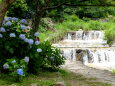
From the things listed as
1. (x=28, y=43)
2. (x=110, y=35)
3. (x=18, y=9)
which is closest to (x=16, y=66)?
(x=28, y=43)

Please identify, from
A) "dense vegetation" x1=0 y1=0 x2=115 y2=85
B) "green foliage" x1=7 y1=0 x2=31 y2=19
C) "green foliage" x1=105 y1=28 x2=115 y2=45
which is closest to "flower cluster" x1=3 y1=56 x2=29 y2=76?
"dense vegetation" x1=0 y1=0 x2=115 y2=85

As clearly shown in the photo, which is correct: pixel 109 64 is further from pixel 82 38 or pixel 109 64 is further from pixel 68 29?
pixel 68 29

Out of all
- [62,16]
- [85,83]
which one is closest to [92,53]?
[85,83]

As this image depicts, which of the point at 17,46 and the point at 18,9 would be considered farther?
the point at 18,9

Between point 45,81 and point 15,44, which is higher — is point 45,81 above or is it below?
below

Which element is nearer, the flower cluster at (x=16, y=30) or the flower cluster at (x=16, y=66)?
the flower cluster at (x=16, y=66)

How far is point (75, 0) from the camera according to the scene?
279 inches

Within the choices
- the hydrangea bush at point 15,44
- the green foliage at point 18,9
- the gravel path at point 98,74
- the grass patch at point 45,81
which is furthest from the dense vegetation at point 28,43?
the green foliage at point 18,9

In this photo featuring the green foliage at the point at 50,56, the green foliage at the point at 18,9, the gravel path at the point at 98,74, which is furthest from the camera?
the green foliage at the point at 18,9

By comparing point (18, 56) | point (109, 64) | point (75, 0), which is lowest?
point (109, 64)

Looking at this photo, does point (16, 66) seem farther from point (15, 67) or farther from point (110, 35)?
point (110, 35)

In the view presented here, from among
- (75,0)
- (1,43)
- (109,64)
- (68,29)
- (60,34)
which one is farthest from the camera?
(68,29)

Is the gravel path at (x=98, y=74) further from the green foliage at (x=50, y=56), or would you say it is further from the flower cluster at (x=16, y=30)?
the flower cluster at (x=16, y=30)

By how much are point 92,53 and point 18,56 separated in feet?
29.2
